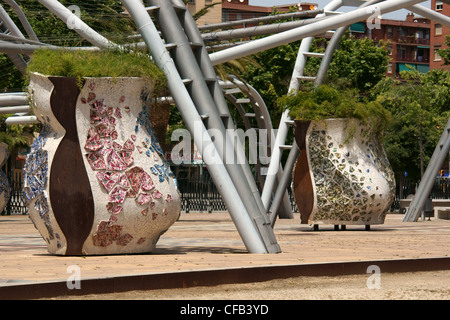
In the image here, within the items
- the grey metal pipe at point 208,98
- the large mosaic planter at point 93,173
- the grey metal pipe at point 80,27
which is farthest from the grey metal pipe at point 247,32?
the large mosaic planter at point 93,173

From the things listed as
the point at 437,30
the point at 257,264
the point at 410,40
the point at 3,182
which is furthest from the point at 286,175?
the point at 410,40

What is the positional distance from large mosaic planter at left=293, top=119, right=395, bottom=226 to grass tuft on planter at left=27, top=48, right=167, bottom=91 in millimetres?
8406

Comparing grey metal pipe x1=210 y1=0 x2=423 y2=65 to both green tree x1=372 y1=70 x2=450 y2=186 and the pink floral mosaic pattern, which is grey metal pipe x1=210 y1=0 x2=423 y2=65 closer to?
the pink floral mosaic pattern

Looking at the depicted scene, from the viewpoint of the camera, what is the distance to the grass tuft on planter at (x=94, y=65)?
12.4 m

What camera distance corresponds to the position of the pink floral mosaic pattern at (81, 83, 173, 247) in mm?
12188

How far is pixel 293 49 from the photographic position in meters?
51.1

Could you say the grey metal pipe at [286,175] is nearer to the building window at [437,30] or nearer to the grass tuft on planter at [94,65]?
the grass tuft on planter at [94,65]

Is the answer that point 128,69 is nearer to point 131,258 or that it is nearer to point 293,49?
point 131,258

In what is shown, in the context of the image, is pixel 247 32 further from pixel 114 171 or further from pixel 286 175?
pixel 114 171

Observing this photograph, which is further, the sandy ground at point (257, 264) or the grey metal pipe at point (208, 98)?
the grey metal pipe at point (208, 98)

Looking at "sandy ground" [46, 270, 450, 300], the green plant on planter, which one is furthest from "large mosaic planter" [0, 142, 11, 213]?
"sandy ground" [46, 270, 450, 300]

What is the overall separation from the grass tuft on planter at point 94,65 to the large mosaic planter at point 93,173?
0.11 metres

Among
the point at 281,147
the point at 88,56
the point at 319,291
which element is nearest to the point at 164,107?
the point at 281,147
